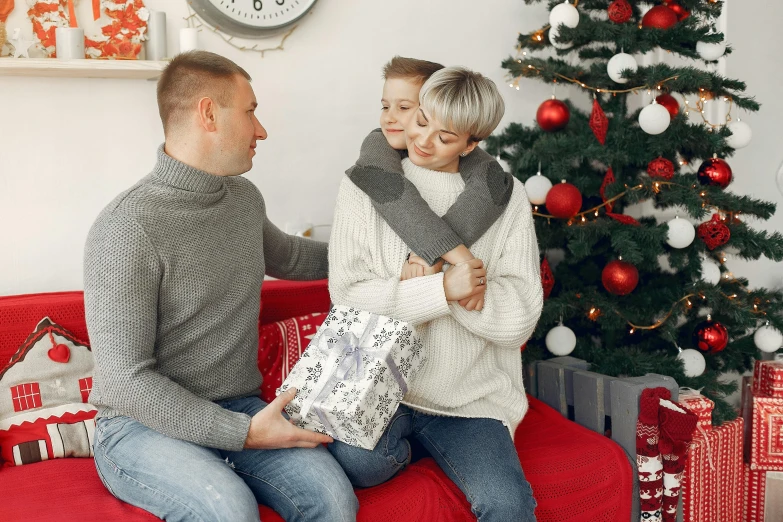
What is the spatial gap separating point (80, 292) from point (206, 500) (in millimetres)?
855

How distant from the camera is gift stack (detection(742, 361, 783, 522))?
8.32ft

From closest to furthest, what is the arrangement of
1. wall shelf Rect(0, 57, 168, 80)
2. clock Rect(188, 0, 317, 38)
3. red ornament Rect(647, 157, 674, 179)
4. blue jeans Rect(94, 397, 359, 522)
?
blue jeans Rect(94, 397, 359, 522), wall shelf Rect(0, 57, 168, 80), clock Rect(188, 0, 317, 38), red ornament Rect(647, 157, 674, 179)

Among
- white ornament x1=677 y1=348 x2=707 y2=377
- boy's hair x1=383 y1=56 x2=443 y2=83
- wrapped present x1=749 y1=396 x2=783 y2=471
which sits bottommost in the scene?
wrapped present x1=749 y1=396 x2=783 y2=471

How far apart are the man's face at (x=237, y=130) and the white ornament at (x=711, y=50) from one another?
1.43 metres

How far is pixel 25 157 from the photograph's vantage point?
2.08 m

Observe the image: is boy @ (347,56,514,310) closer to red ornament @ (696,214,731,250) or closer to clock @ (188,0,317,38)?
clock @ (188,0,317,38)

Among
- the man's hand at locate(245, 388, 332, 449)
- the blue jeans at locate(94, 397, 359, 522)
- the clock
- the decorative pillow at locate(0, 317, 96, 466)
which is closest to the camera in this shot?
the blue jeans at locate(94, 397, 359, 522)

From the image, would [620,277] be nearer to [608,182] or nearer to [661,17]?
[608,182]

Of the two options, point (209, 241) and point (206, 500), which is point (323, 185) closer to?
point (209, 241)

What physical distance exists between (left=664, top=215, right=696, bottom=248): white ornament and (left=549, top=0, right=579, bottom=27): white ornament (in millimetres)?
699

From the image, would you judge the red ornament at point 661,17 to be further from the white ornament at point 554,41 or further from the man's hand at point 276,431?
the man's hand at point 276,431

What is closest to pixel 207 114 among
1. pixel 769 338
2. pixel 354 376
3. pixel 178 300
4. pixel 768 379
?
pixel 178 300

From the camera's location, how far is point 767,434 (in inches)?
100

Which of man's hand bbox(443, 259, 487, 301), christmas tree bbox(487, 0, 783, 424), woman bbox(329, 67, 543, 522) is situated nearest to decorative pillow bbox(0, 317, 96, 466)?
woman bbox(329, 67, 543, 522)
